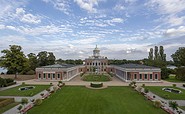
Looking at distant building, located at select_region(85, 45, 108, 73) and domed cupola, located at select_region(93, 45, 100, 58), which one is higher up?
domed cupola, located at select_region(93, 45, 100, 58)

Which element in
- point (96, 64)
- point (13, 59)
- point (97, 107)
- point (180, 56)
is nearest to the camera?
point (97, 107)

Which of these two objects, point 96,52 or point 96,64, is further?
point 96,52

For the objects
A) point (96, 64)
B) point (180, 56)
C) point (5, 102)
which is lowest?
point (5, 102)

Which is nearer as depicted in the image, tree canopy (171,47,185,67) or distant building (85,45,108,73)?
tree canopy (171,47,185,67)

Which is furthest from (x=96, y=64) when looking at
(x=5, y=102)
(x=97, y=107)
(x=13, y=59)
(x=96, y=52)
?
(x=5, y=102)

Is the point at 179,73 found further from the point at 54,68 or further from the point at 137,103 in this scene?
the point at 54,68

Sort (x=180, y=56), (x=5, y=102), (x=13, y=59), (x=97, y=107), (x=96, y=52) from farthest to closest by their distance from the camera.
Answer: (x=96, y=52) < (x=180, y=56) < (x=13, y=59) < (x=5, y=102) < (x=97, y=107)

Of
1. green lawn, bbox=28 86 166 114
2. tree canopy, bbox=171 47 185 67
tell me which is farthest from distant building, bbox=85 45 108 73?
green lawn, bbox=28 86 166 114

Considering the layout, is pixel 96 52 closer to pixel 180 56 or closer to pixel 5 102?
pixel 180 56

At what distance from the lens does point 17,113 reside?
723 inches

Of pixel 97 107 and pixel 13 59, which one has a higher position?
pixel 13 59

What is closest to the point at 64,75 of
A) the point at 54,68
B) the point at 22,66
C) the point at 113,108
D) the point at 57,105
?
the point at 54,68

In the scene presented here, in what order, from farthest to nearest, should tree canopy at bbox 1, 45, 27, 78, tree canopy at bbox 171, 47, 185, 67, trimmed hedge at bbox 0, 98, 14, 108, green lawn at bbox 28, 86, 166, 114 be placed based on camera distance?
tree canopy at bbox 171, 47, 185, 67, tree canopy at bbox 1, 45, 27, 78, trimmed hedge at bbox 0, 98, 14, 108, green lawn at bbox 28, 86, 166, 114

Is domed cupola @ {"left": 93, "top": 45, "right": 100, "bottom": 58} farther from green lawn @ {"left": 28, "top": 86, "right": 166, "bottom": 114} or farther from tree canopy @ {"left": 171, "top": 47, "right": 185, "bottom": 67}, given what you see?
green lawn @ {"left": 28, "top": 86, "right": 166, "bottom": 114}
